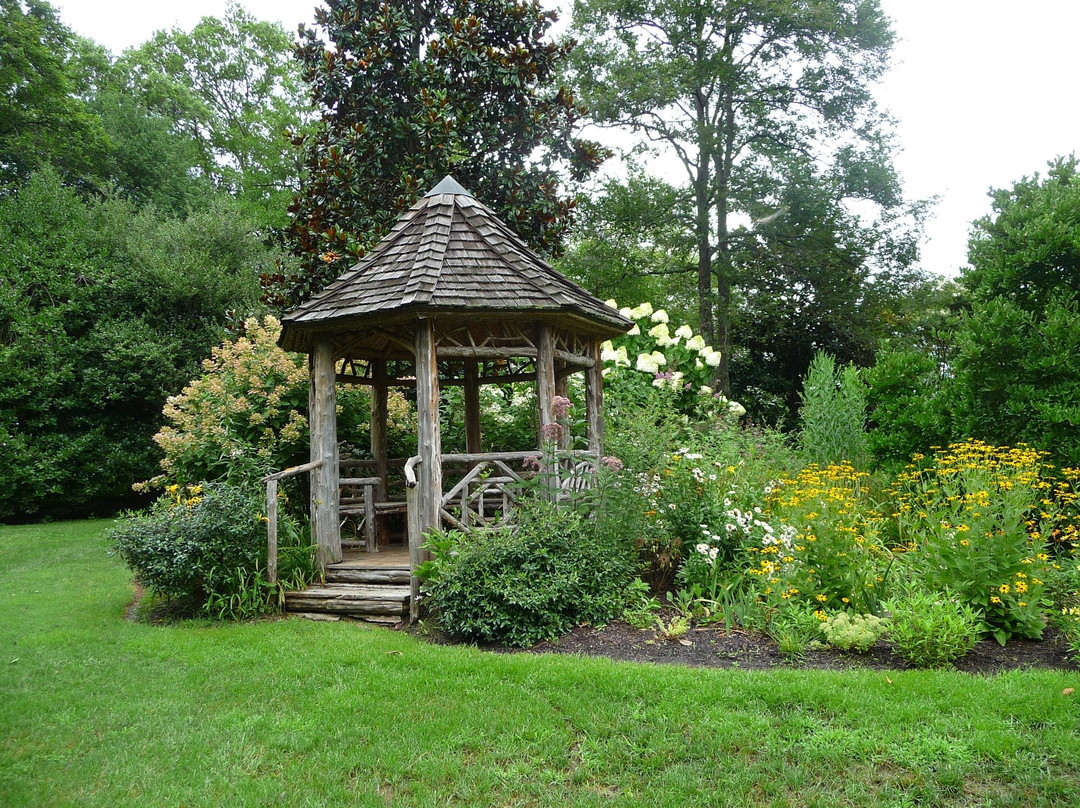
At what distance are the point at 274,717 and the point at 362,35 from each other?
10381 millimetres

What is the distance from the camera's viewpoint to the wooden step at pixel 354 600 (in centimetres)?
670

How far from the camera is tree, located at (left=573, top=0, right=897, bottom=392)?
17.1 metres

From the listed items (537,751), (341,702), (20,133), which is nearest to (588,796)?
(537,751)

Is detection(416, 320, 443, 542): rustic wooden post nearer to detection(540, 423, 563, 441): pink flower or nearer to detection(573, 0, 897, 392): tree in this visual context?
detection(540, 423, 563, 441): pink flower

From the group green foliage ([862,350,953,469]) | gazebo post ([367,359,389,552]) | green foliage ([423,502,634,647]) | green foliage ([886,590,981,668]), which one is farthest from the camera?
gazebo post ([367,359,389,552])

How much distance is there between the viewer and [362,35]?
1127 cm

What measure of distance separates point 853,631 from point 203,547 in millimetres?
5648

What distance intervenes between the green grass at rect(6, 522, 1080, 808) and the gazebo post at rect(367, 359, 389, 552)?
389 centimetres

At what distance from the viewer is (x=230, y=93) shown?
26406 millimetres

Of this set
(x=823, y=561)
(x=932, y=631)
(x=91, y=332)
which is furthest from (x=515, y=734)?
(x=91, y=332)

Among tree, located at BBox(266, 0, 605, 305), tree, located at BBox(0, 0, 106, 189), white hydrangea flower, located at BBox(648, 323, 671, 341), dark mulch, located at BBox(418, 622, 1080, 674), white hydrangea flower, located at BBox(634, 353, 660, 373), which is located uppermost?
tree, located at BBox(0, 0, 106, 189)

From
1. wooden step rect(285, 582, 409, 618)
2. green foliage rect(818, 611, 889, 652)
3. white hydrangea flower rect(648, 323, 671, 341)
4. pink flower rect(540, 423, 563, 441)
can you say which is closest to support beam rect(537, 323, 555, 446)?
pink flower rect(540, 423, 563, 441)

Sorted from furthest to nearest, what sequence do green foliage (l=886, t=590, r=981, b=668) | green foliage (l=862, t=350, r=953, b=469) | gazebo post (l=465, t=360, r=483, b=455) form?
gazebo post (l=465, t=360, r=483, b=455), green foliage (l=862, t=350, r=953, b=469), green foliage (l=886, t=590, r=981, b=668)

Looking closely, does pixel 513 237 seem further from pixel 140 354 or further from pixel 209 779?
pixel 140 354
